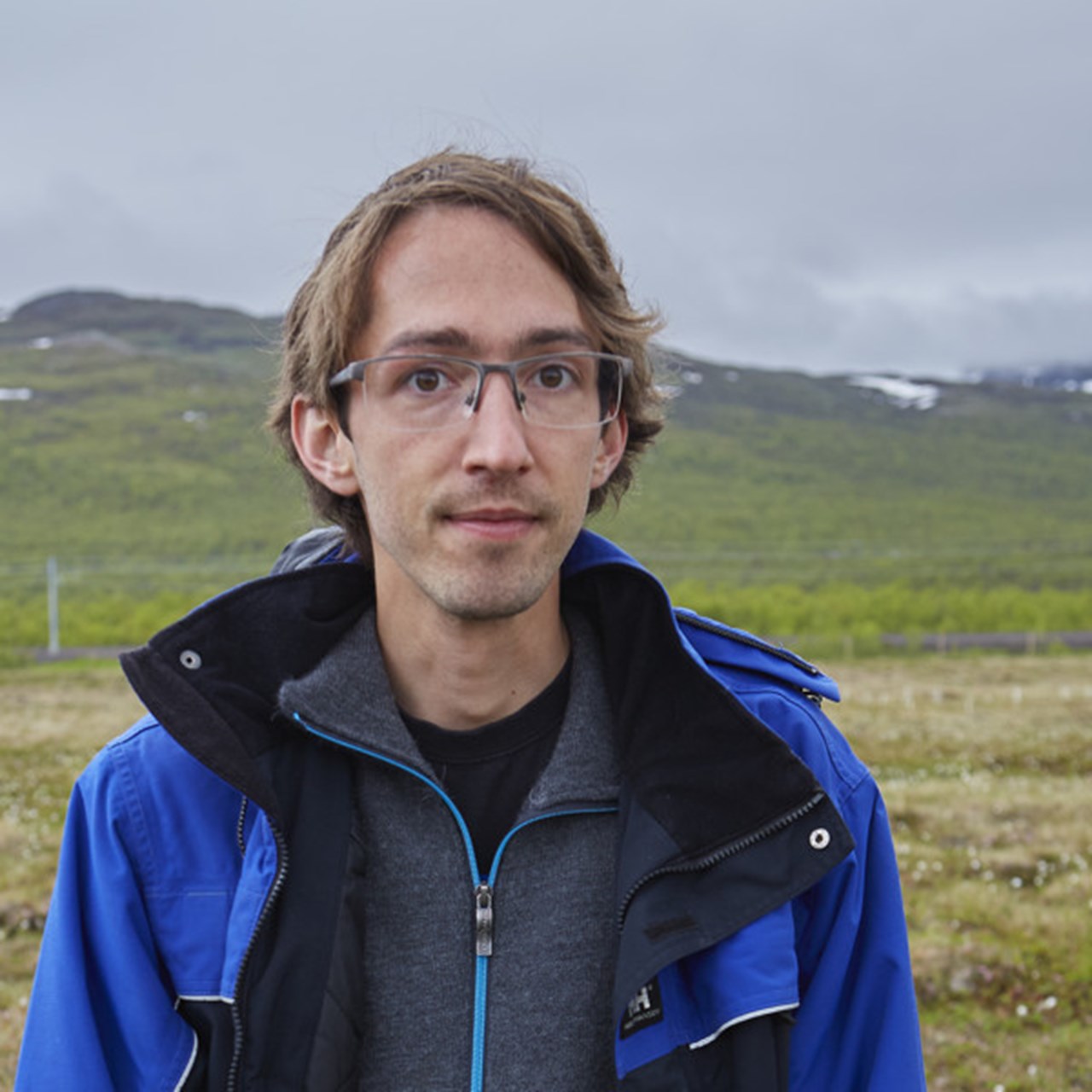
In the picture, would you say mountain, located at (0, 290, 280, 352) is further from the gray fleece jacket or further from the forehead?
the gray fleece jacket

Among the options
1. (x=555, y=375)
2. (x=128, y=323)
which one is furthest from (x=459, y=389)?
(x=128, y=323)

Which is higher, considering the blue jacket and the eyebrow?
the eyebrow

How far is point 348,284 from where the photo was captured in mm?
2994

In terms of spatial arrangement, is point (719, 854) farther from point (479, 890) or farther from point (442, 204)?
point (442, 204)

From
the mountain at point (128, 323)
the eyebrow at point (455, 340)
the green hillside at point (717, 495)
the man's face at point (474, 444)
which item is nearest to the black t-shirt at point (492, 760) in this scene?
the man's face at point (474, 444)

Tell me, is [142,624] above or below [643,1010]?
below

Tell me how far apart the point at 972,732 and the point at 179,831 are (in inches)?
676

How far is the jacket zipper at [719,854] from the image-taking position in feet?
8.76

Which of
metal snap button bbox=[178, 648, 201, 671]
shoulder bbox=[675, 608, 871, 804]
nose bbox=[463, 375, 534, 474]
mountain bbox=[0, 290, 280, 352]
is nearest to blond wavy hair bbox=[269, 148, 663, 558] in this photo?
nose bbox=[463, 375, 534, 474]

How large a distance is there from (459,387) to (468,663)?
65 centimetres

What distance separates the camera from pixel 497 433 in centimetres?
275

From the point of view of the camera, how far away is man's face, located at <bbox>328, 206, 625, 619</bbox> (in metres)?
2.77

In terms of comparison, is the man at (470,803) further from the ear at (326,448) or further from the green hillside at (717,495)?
the green hillside at (717,495)

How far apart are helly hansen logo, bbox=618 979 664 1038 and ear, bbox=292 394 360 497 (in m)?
1.40
